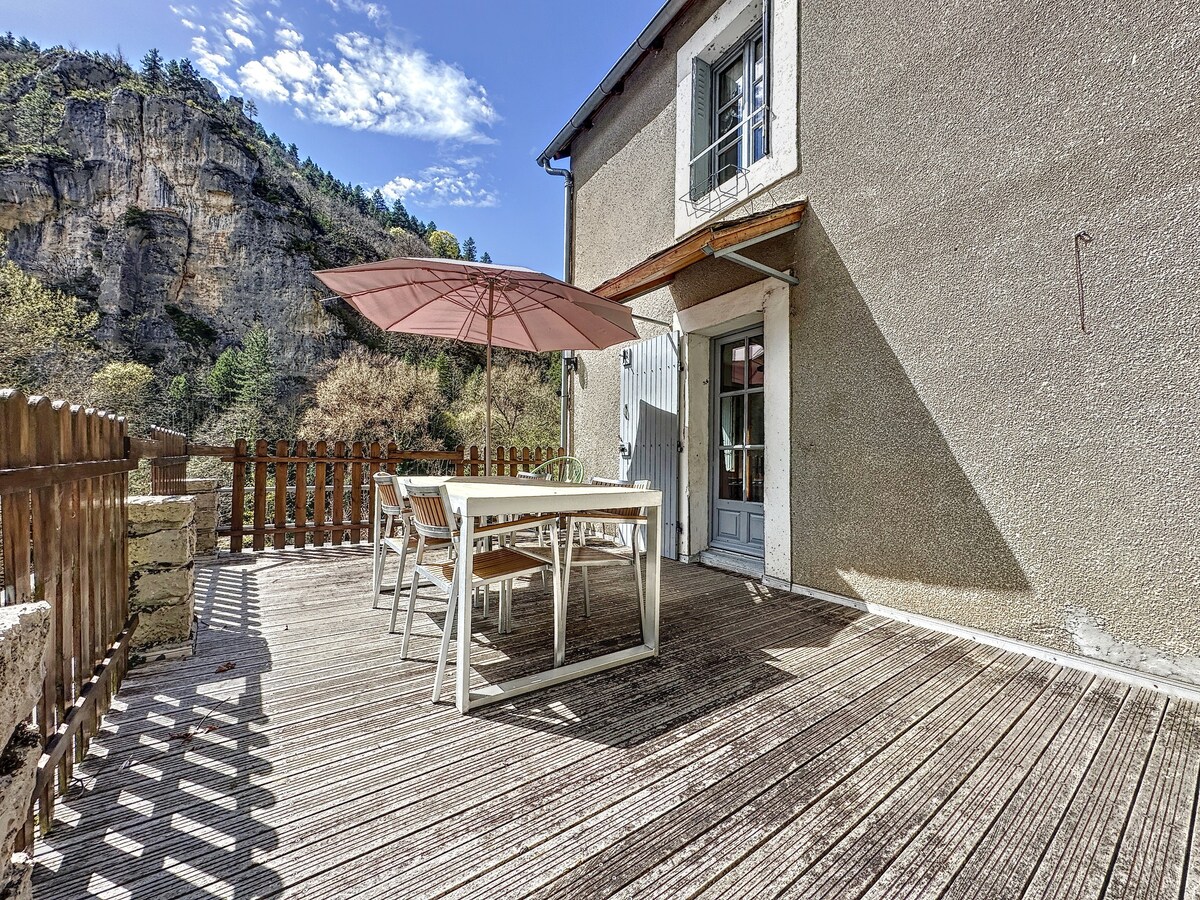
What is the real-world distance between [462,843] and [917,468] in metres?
3.01

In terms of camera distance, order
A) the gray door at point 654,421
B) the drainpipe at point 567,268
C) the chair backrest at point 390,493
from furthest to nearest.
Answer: the drainpipe at point 567,268
the gray door at point 654,421
the chair backrest at point 390,493

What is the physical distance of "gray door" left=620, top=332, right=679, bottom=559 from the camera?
4.69m

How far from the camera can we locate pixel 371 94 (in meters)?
21.1

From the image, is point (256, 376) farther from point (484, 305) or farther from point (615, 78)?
point (484, 305)

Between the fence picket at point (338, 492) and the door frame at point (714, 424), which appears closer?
the door frame at point (714, 424)

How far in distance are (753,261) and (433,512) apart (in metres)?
2.95

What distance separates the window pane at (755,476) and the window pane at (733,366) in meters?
0.65

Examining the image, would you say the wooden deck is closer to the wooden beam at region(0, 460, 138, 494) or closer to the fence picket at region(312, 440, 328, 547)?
the wooden beam at region(0, 460, 138, 494)

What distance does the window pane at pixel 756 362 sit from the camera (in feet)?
13.9

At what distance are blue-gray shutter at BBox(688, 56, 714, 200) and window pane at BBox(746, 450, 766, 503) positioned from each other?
2.50 metres

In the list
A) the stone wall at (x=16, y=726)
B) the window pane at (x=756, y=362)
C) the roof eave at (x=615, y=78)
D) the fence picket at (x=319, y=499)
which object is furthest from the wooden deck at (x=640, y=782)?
the roof eave at (x=615, y=78)

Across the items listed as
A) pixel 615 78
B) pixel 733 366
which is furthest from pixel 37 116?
pixel 733 366

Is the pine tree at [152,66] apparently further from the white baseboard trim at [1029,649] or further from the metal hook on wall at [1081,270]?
the white baseboard trim at [1029,649]

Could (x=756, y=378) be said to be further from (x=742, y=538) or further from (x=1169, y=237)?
(x=1169, y=237)
